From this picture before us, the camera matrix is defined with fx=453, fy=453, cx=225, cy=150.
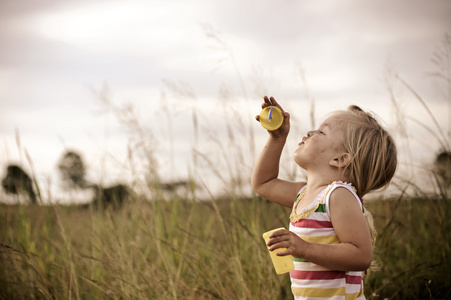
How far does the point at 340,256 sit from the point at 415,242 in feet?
7.80

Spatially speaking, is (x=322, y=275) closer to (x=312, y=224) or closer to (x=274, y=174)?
(x=312, y=224)

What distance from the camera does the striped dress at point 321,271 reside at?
1.65 meters

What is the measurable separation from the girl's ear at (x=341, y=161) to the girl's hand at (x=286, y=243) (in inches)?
15.1

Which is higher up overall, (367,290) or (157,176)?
(157,176)

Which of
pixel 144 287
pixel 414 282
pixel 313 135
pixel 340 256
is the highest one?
pixel 313 135

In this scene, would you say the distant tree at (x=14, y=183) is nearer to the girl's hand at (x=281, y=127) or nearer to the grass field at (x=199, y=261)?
the grass field at (x=199, y=261)

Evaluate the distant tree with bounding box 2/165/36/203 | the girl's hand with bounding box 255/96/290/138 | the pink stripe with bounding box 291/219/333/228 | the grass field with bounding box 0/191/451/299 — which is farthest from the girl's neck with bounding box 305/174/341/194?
the distant tree with bounding box 2/165/36/203

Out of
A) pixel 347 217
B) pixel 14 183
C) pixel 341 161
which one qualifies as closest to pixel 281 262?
pixel 347 217

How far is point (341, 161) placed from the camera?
5.76 ft

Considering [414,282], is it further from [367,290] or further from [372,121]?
[372,121]

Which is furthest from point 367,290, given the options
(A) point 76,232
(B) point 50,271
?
(A) point 76,232

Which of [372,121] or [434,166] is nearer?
[372,121]

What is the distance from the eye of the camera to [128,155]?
347 cm

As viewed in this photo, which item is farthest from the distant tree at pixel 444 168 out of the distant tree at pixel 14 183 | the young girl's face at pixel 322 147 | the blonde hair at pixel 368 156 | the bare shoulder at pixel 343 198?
the distant tree at pixel 14 183
